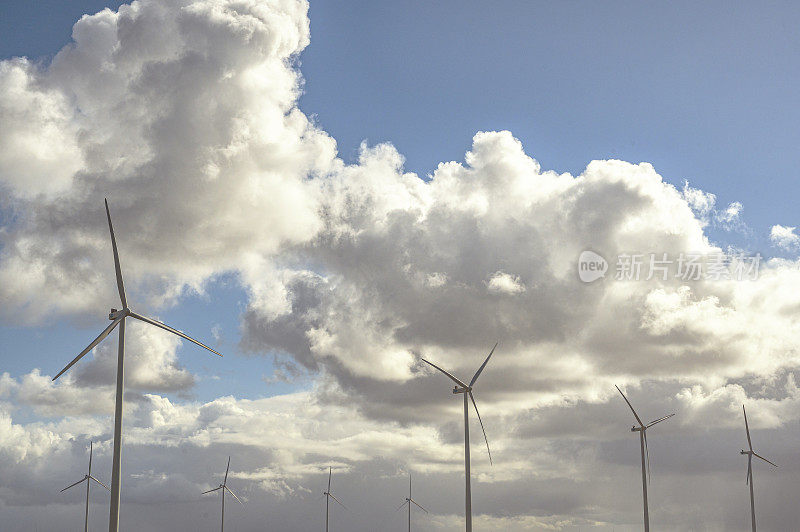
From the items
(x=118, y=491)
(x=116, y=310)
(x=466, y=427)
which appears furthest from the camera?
(x=466, y=427)

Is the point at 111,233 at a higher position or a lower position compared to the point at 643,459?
higher

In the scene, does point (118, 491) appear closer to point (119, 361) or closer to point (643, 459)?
point (119, 361)

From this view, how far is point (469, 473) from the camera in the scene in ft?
371

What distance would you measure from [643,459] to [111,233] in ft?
360

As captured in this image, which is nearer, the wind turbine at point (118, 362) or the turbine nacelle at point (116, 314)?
the wind turbine at point (118, 362)

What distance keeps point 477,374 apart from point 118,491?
76749 millimetres

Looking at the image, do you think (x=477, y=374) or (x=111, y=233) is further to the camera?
(x=477, y=374)

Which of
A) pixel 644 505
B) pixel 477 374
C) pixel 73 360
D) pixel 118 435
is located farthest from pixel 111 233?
Result: pixel 644 505

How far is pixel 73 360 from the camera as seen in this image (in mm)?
81500

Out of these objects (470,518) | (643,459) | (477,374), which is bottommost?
(470,518)

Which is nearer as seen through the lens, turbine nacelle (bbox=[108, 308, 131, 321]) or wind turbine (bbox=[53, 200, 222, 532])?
wind turbine (bbox=[53, 200, 222, 532])

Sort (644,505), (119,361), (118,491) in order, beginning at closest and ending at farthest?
(118,491), (119,361), (644,505)

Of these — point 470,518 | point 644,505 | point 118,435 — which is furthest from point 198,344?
point 644,505

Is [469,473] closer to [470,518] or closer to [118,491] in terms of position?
[470,518]
